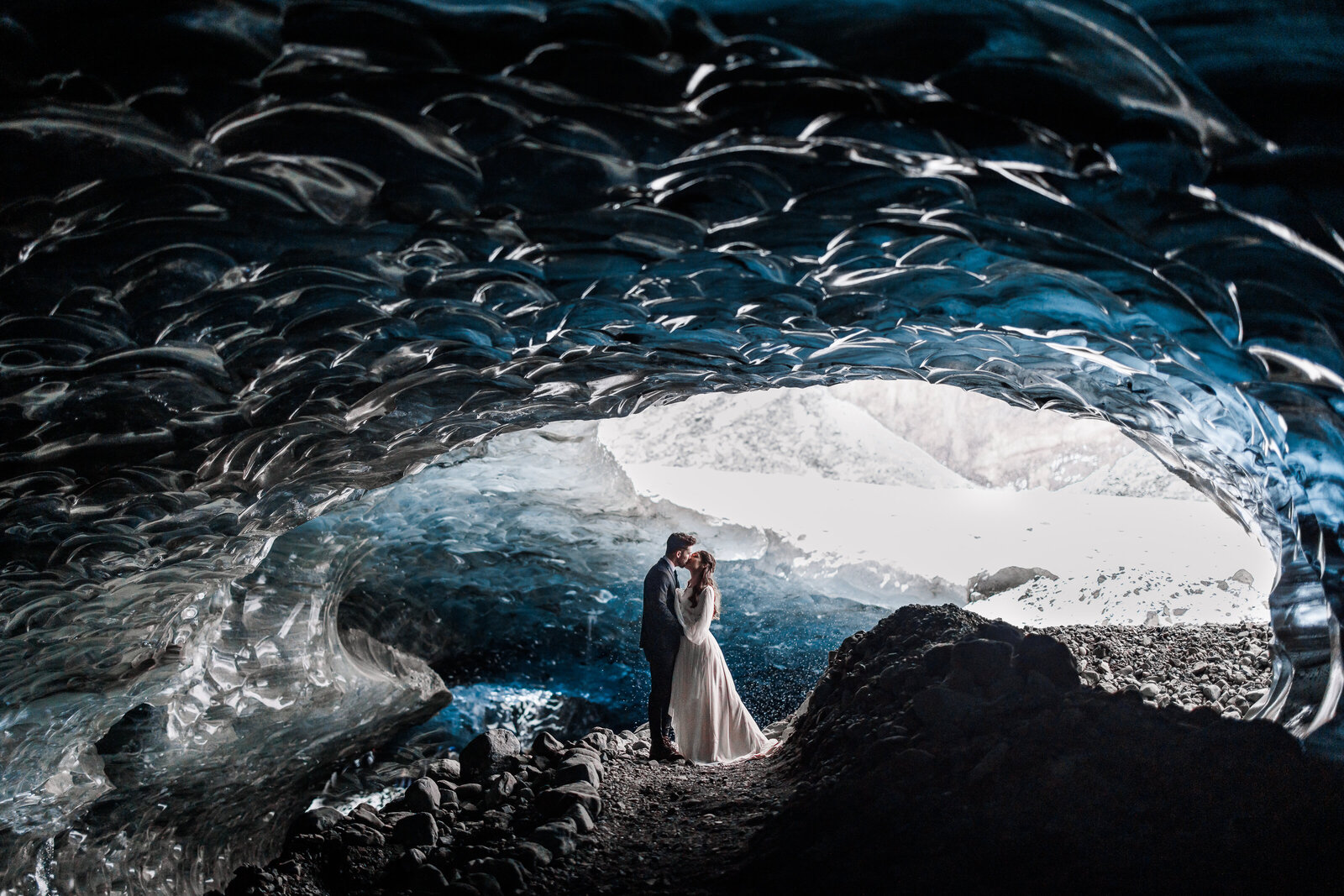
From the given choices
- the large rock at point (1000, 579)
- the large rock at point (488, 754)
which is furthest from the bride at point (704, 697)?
the large rock at point (1000, 579)

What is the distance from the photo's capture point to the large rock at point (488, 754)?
13.1 feet

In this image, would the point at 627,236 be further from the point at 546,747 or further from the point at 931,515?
the point at 931,515

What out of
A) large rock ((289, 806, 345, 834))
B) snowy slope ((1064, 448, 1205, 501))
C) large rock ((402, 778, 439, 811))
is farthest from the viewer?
snowy slope ((1064, 448, 1205, 501))

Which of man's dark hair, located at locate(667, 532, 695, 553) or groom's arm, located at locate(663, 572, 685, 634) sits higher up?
man's dark hair, located at locate(667, 532, 695, 553)

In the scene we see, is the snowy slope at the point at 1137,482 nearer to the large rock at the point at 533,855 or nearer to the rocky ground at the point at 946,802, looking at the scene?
the rocky ground at the point at 946,802

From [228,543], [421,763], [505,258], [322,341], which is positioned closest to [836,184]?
[505,258]

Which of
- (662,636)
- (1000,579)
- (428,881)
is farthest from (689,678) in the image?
(1000,579)

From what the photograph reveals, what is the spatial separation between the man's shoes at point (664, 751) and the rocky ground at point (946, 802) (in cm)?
10

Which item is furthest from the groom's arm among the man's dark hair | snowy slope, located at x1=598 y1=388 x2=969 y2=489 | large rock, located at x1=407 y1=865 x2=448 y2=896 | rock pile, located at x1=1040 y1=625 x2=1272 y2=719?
snowy slope, located at x1=598 y1=388 x2=969 y2=489

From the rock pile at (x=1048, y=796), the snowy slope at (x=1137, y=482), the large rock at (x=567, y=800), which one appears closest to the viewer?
the rock pile at (x=1048, y=796)

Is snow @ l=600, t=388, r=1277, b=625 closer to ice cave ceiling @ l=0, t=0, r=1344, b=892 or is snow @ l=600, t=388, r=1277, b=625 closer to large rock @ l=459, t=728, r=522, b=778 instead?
large rock @ l=459, t=728, r=522, b=778

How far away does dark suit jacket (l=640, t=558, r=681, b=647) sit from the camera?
3.77 metres

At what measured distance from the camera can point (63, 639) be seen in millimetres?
2779

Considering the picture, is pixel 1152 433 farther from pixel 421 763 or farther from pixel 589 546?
pixel 421 763
